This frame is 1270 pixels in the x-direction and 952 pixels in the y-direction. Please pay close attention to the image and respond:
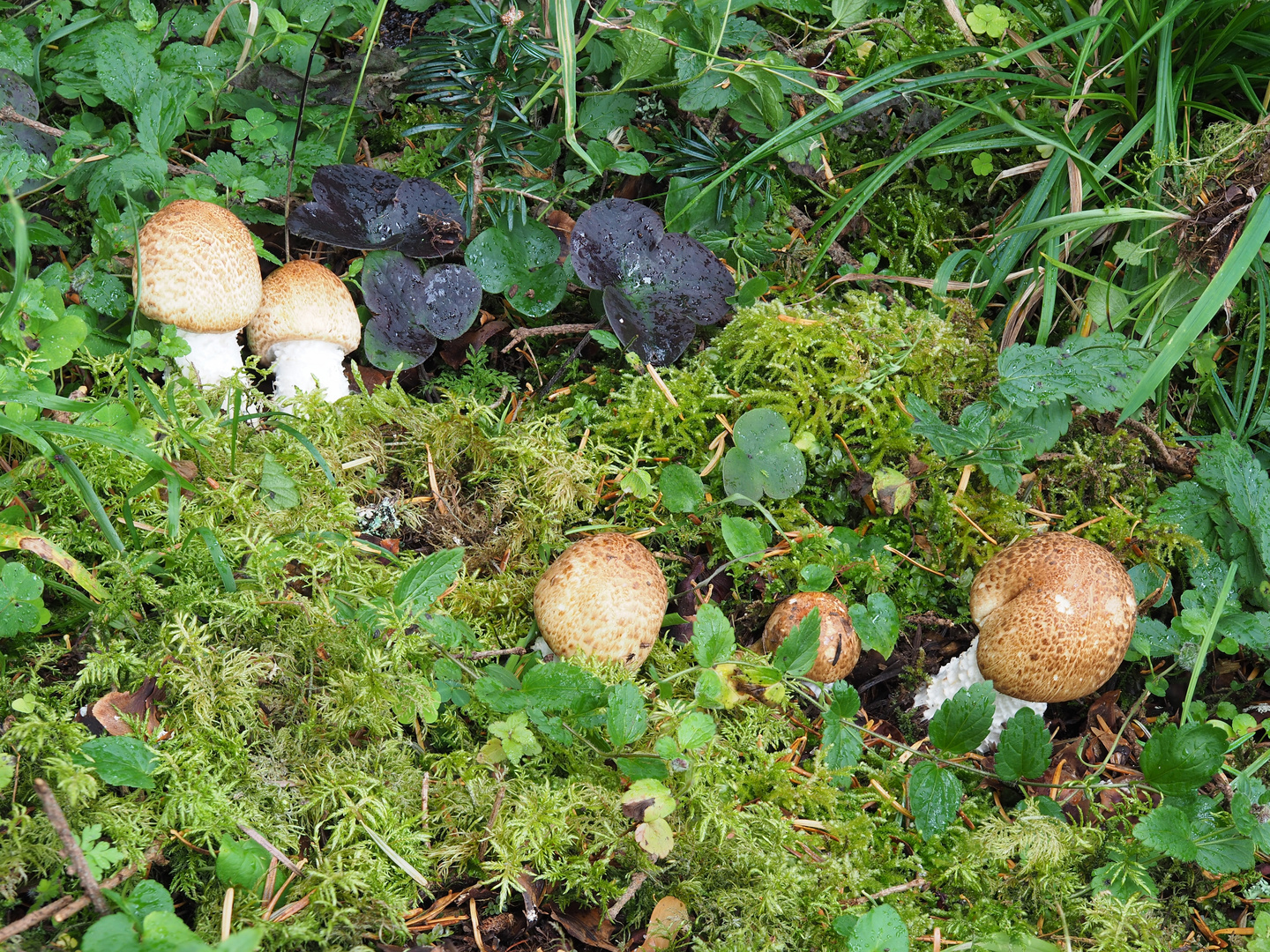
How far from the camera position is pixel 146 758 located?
187 centimetres

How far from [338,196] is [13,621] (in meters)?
1.76

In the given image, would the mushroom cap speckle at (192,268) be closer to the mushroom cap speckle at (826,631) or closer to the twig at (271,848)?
the twig at (271,848)

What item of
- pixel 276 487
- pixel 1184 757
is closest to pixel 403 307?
pixel 276 487

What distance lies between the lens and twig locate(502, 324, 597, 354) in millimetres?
3236

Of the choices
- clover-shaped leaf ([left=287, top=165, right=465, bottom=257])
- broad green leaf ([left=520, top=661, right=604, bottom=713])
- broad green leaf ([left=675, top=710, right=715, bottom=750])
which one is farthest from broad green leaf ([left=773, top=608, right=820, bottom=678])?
clover-shaped leaf ([left=287, top=165, right=465, bottom=257])

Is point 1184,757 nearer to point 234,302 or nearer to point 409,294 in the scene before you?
point 409,294

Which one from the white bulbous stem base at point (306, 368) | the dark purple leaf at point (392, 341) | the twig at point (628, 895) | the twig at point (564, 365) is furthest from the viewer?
the twig at point (564, 365)

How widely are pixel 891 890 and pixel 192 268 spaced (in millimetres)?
2689

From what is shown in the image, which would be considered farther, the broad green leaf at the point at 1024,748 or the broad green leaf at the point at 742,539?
the broad green leaf at the point at 742,539

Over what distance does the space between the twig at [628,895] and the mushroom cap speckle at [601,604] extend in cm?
56

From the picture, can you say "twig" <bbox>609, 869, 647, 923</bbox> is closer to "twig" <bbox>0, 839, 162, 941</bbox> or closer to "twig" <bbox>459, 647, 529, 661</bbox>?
"twig" <bbox>459, 647, 529, 661</bbox>

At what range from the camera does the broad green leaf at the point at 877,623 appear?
259 cm

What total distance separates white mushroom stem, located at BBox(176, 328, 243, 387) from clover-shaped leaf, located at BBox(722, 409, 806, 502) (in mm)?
1689

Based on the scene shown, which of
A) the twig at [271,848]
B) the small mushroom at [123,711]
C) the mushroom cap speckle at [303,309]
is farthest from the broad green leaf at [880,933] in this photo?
the mushroom cap speckle at [303,309]
